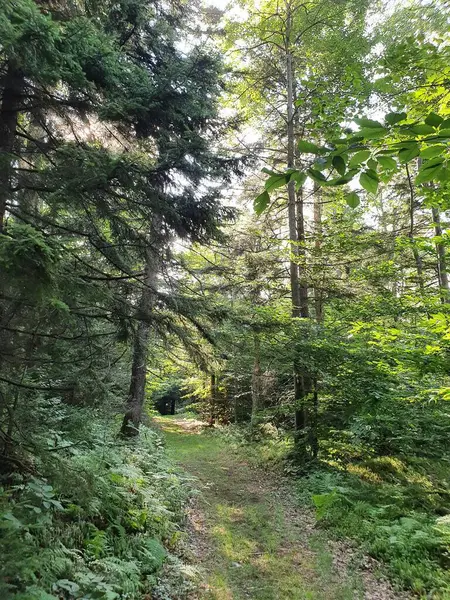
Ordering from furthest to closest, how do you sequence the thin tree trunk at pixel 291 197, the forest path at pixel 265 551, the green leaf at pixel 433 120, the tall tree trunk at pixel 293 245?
the thin tree trunk at pixel 291 197 → the tall tree trunk at pixel 293 245 → the forest path at pixel 265 551 → the green leaf at pixel 433 120

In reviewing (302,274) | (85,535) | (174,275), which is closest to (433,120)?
(85,535)

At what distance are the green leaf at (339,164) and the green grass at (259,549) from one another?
16.7ft

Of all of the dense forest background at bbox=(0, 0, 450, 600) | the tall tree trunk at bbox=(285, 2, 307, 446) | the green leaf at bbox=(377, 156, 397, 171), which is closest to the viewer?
the green leaf at bbox=(377, 156, 397, 171)

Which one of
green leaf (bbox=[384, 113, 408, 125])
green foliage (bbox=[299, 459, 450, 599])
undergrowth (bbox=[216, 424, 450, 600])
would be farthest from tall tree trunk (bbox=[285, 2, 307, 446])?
green leaf (bbox=[384, 113, 408, 125])

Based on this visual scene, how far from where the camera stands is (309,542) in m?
5.88

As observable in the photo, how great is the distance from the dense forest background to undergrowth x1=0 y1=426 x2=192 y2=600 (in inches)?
1.1

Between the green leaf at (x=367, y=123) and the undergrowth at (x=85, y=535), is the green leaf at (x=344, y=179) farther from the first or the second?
the undergrowth at (x=85, y=535)

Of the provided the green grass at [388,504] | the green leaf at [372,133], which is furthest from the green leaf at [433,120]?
the green grass at [388,504]

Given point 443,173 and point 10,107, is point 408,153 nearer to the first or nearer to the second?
point 443,173

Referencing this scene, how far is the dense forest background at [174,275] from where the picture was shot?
3346mm

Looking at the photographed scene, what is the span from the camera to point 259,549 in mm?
5688

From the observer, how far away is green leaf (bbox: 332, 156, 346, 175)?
1.23 m

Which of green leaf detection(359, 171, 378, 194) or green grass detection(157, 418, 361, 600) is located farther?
green grass detection(157, 418, 361, 600)

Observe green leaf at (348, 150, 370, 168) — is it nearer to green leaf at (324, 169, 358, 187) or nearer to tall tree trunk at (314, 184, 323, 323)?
green leaf at (324, 169, 358, 187)
